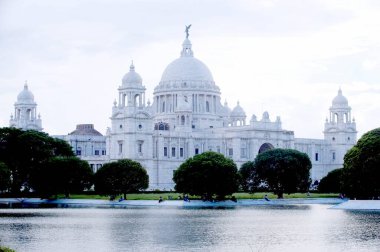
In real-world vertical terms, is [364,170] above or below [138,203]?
above

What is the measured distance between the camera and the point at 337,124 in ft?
590

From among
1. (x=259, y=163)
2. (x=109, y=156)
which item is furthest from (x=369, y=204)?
(x=109, y=156)

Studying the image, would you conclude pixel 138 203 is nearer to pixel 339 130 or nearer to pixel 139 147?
pixel 139 147

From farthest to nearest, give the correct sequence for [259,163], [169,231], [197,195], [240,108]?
[240,108] < [259,163] < [197,195] < [169,231]

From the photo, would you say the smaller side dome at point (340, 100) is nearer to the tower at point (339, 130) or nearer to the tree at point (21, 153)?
the tower at point (339, 130)

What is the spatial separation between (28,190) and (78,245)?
247ft

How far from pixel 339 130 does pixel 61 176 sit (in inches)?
3286

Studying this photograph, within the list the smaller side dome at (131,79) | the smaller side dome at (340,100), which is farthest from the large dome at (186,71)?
the smaller side dome at (340,100)

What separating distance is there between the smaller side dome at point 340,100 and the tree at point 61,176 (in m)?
78.0

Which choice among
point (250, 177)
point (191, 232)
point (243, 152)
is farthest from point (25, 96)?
point (191, 232)

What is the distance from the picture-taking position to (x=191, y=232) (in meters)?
55.9

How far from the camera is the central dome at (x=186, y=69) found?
17188 centimetres

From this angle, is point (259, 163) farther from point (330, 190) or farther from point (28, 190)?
point (28, 190)

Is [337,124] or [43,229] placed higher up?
[337,124]
